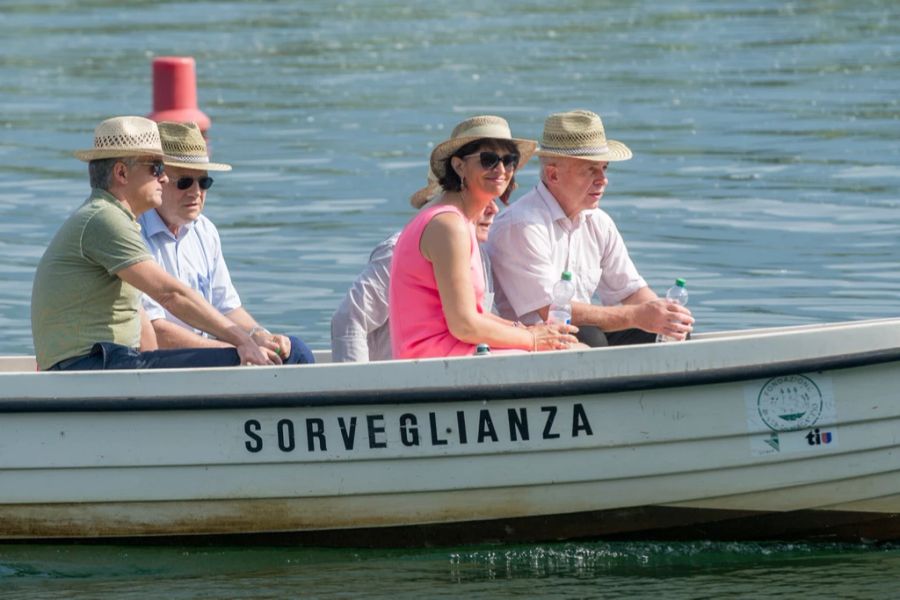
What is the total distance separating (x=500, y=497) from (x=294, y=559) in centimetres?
78

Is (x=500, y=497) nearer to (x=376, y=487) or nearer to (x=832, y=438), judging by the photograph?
(x=376, y=487)

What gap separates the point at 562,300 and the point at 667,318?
1.29 feet

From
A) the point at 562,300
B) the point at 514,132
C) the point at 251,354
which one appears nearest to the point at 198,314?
the point at 251,354

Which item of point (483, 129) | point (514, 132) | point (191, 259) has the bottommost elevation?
point (191, 259)

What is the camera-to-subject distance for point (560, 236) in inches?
289

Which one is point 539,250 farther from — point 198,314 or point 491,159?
point 198,314

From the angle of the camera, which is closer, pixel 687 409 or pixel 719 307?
pixel 687 409

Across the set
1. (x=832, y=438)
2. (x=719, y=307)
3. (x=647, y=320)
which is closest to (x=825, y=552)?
(x=832, y=438)

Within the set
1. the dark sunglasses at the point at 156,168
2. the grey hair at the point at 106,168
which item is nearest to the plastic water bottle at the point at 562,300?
the dark sunglasses at the point at 156,168

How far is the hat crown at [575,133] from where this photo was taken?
7207mm

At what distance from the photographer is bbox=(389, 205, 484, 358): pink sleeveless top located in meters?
6.71

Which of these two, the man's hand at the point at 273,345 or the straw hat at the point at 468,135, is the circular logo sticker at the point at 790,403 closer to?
the straw hat at the point at 468,135

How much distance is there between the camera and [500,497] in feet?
22.0

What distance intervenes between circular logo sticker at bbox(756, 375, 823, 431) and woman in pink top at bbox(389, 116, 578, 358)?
0.76 metres
